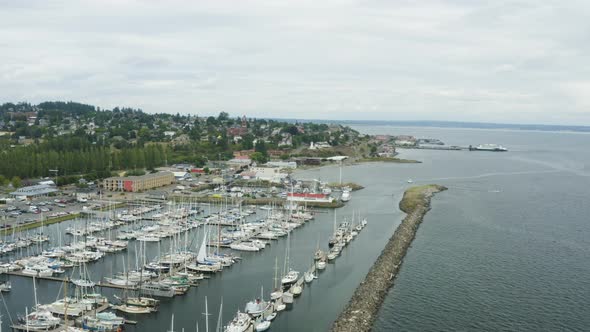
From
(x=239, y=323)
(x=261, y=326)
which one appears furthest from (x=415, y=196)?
(x=239, y=323)

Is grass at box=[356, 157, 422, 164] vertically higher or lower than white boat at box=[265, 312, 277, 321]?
higher

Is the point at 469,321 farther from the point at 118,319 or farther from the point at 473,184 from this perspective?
the point at 473,184

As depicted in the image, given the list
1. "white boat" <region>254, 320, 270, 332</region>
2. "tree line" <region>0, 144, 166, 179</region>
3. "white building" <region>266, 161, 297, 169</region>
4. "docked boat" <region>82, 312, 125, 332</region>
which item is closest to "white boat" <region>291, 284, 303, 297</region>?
"white boat" <region>254, 320, 270, 332</region>

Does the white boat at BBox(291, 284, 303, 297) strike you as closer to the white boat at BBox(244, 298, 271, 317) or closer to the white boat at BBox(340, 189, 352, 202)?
the white boat at BBox(244, 298, 271, 317)

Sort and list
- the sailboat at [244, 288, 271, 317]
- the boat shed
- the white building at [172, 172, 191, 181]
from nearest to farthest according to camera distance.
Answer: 1. the sailboat at [244, 288, 271, 317]
2. the boat shed
3. the white building at [172, 172, 191, 181]

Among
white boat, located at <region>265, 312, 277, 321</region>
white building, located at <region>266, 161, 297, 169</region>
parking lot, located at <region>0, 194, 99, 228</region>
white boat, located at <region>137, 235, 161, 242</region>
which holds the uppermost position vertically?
white building, located at <region>266, 161, 297, 169</region>

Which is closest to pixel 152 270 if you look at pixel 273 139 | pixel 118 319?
pixel 118 319

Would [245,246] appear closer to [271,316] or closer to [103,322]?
[271,316]
